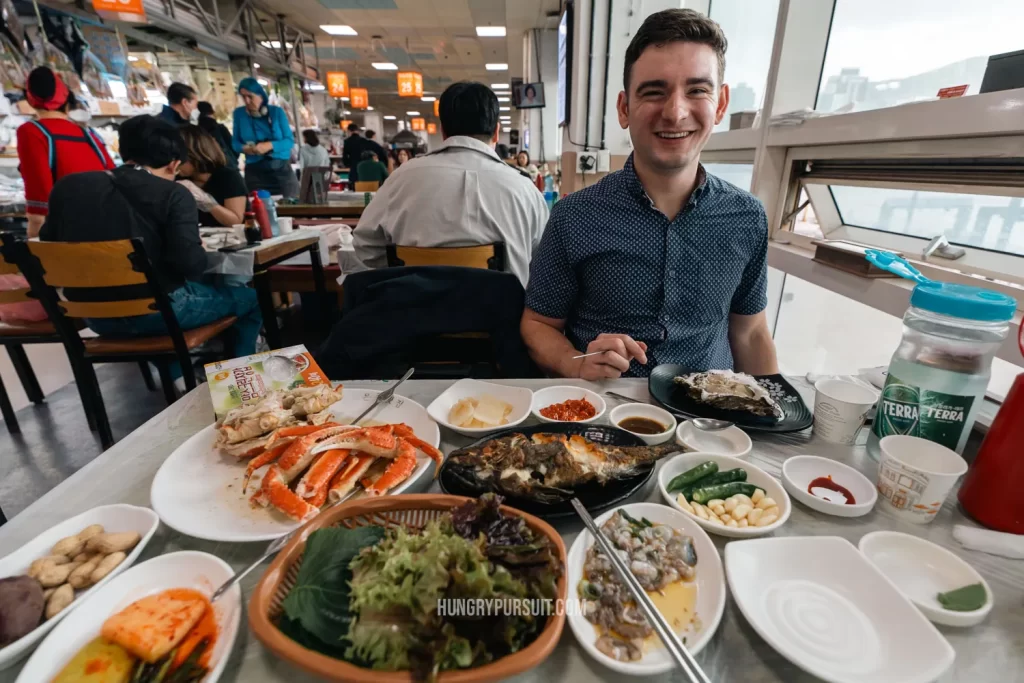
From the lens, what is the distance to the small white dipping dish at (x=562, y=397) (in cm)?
118

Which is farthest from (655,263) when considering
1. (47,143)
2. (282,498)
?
(47,143)

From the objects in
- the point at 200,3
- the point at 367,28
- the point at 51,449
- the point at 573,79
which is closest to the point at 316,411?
the point at 51,449

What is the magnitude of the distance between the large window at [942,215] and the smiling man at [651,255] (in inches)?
37.7

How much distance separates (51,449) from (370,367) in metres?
2.29

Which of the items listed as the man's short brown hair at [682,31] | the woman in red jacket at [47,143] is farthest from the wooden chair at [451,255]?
the woman in red jacket at [47,143]

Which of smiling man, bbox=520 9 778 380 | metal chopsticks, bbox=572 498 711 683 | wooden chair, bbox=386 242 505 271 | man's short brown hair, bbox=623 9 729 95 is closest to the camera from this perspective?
metal chopsticks, bbox=572 498 711 683

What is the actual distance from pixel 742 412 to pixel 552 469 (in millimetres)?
549

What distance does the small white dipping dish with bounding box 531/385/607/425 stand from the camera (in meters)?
1.18

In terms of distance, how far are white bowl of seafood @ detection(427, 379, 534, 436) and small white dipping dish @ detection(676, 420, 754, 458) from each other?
0.36 metres

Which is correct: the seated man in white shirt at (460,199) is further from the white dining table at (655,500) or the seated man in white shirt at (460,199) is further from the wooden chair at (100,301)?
the white dining table at (655,500)

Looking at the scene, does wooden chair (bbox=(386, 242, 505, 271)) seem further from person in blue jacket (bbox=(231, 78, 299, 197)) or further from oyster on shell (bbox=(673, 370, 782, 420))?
person in blue jacket (bbox=(231, 78, 299, 197))

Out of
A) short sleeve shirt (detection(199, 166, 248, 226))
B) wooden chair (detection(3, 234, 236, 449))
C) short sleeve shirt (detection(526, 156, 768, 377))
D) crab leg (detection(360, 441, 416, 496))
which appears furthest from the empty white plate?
short sleeve shirt (detection(199, 166, 248, 226))

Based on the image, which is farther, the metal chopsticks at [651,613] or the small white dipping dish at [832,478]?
the small white dipping dish at [832,478]

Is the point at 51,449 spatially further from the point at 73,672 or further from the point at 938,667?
the point at 938,667
